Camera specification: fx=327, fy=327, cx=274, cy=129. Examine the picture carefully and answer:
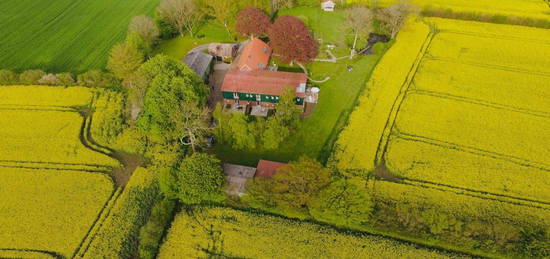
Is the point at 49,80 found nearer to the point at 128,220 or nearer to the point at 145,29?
the point at 145,29

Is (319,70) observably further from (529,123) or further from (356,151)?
(529,123)

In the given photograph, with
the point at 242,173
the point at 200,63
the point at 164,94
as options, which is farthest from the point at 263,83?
the point at 242,173

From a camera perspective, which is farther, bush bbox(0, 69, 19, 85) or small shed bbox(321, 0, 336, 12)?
small shed bbox(321, 0, 336, 12)

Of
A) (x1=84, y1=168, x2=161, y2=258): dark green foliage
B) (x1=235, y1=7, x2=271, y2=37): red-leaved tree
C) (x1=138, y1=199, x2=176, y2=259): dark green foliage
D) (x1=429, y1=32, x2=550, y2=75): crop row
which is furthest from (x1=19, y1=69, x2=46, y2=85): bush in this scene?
(x1=429, y1=32, x2=550, y2=75): crop row

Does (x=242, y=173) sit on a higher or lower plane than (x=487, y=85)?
lower

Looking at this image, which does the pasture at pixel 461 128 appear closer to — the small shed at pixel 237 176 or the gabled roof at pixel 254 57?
the small shed at pixel 237 176

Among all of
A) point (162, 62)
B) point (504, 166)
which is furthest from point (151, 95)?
point (504, 166)

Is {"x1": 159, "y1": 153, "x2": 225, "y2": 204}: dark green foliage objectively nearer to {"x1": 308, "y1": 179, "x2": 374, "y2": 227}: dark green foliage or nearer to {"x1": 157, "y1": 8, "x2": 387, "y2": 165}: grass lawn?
{"x1": 157, "y1": 8, "x2": 387, "y2": 165}: grass lawn
